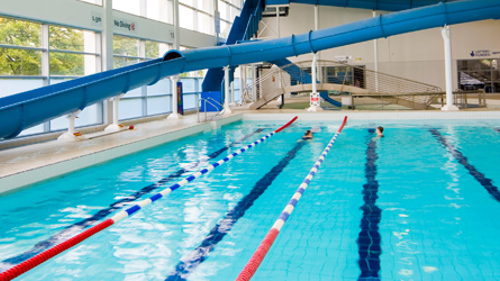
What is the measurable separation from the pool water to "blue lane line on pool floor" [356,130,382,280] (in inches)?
0.5

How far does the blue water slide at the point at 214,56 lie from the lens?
304 inches

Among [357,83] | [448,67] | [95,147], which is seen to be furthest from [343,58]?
[95,147]

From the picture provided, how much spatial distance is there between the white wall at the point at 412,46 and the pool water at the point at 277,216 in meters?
16.1

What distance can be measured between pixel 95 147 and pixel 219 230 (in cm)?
471

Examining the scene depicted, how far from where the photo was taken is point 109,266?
320cm

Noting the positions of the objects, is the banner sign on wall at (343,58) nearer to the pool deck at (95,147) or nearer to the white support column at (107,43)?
the pool deck at (95,147)

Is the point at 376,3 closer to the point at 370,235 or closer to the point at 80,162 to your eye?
the point at 80,162

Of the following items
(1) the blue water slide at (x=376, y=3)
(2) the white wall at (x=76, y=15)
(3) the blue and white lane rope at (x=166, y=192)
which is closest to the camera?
Answer: (3) the blue and white lane rope at (x=166, y=192)

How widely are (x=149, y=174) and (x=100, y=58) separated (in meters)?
5.91

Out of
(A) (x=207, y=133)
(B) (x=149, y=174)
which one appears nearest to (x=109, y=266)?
(B) (x=149, y=174)

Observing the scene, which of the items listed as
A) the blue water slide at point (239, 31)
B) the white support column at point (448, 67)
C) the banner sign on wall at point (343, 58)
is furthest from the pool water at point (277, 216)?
the banner sign on wall at point (343, 58)

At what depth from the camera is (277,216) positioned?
14.2 ft

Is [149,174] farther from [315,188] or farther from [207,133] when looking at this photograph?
[207,133]

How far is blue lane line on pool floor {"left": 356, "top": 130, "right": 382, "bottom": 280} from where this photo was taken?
3.03 metres
